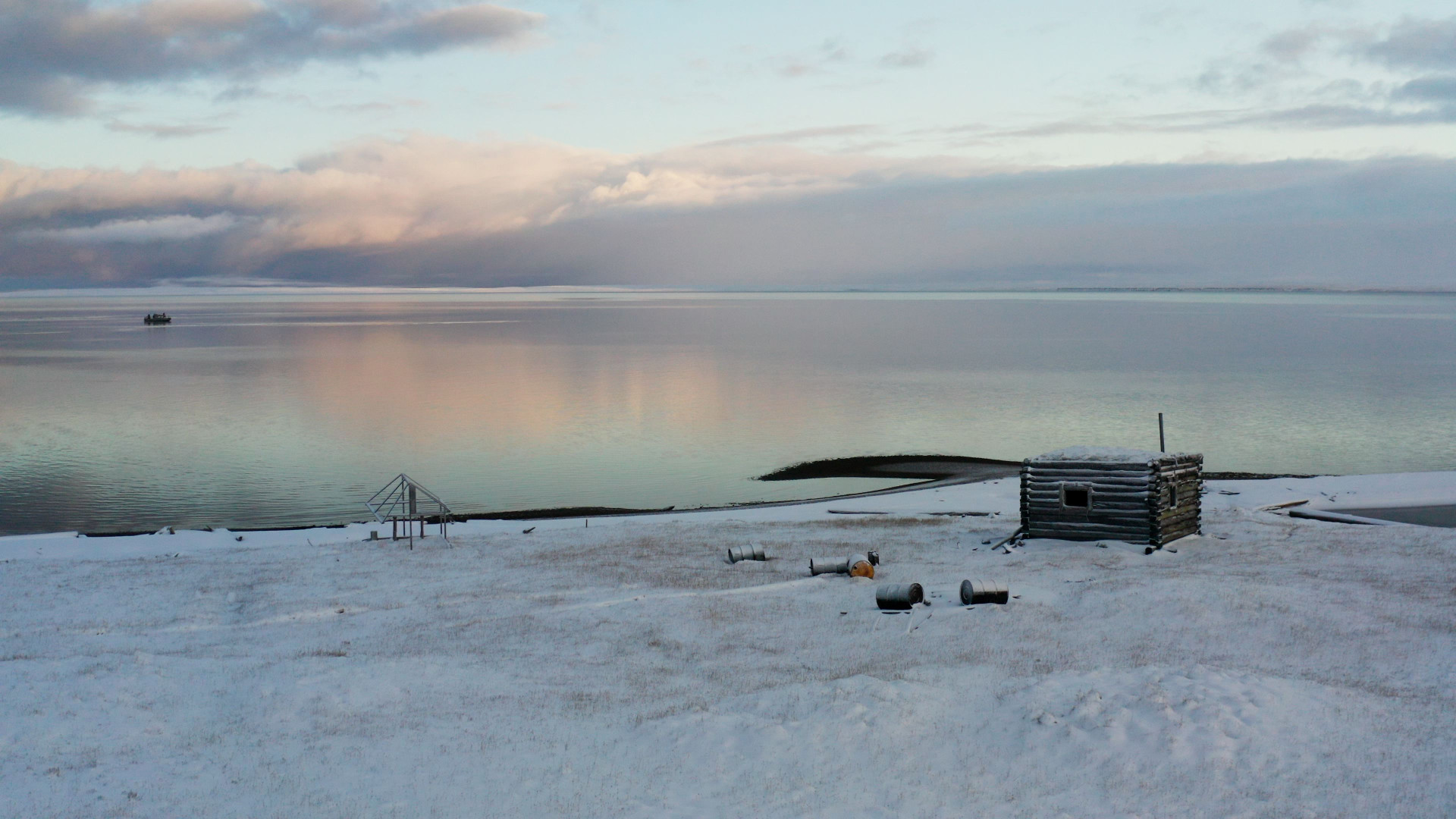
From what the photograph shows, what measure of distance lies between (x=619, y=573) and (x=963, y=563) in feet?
30.6

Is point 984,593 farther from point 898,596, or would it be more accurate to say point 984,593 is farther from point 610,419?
point 610,419

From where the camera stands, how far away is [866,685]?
16.9m

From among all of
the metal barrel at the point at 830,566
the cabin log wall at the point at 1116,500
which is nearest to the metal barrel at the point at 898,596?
the metal barrel at the point at 830,566

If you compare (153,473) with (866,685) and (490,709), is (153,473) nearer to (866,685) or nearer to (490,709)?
(490,709)

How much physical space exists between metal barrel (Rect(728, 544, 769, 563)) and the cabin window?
8999 mm

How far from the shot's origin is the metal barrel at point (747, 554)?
28.7 metres

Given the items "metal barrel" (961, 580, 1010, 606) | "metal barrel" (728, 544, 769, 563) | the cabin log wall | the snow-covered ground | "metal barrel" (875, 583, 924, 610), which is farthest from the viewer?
the cabin log wall

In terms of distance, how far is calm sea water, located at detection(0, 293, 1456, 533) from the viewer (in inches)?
1896

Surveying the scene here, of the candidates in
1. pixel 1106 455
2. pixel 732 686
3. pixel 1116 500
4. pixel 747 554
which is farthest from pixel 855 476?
pixel 732 686

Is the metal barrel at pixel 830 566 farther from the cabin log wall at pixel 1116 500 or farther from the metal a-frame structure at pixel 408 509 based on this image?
the metal a-frame structure at pixel 408 509

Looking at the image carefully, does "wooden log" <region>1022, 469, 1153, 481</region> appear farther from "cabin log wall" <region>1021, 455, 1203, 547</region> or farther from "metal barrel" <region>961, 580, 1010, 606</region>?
"metal barrel" <region>961, 580, 1010, 606</region>

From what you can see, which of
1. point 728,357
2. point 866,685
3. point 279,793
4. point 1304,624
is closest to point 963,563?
point 1304,624

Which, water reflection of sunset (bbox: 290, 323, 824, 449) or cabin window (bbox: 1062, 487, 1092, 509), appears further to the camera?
water reflection of sunset (bbox: 290, 323, 824, 449)

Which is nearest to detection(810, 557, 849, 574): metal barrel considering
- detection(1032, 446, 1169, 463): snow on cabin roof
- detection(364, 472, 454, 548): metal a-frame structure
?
detection(1032, 446, 1169, 463): snow on cabin roof
